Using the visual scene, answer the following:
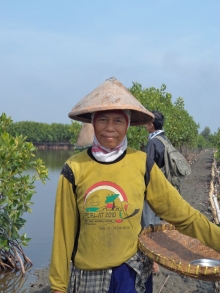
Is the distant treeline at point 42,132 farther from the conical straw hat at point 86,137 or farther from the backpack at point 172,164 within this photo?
the conical straw hat at point 86,137

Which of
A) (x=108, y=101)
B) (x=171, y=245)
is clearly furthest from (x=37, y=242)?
(x=108, y=101)

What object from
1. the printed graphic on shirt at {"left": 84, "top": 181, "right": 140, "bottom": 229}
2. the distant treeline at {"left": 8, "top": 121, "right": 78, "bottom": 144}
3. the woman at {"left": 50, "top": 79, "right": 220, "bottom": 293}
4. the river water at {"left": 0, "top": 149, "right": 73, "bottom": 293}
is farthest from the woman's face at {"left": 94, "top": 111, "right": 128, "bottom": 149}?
the distant treeline at {"left": 8, "top": 121, "right": 78, "bottom": 144}

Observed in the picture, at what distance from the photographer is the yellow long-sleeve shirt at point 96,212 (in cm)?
214

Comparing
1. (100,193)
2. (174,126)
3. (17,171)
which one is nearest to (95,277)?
(100,193)

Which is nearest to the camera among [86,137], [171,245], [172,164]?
[171,245]

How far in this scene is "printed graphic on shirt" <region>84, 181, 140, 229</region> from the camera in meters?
2.13

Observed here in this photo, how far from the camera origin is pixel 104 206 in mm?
2139

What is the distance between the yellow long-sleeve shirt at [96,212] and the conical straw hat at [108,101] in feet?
0.80

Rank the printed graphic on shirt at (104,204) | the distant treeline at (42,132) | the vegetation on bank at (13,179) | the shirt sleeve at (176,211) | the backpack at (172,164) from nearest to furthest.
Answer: the printed graphic on shirt at (104,204) → the shirt sleeve at (176,211) → the backpack at (172,164) → the vegetation on bank at (13,179) → the distant treeline at (42,132)

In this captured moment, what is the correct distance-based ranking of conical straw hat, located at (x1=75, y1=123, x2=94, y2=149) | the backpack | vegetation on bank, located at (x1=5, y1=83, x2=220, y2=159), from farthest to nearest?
vegetation on bank, located at (x1=5, y1=83, x2=220, y2=159) → the backpack → conical straw hat, located at (x1=75, y1=123, x2=94, y2=149)

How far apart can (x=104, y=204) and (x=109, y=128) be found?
0.39 meters

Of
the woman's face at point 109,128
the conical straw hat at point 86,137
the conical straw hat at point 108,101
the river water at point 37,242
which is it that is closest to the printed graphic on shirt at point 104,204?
the woman's face at point 109,128

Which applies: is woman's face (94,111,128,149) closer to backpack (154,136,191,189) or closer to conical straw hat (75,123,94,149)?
conical straw hat (75,123,94,149)

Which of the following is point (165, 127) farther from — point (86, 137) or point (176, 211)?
point (176, 211)
